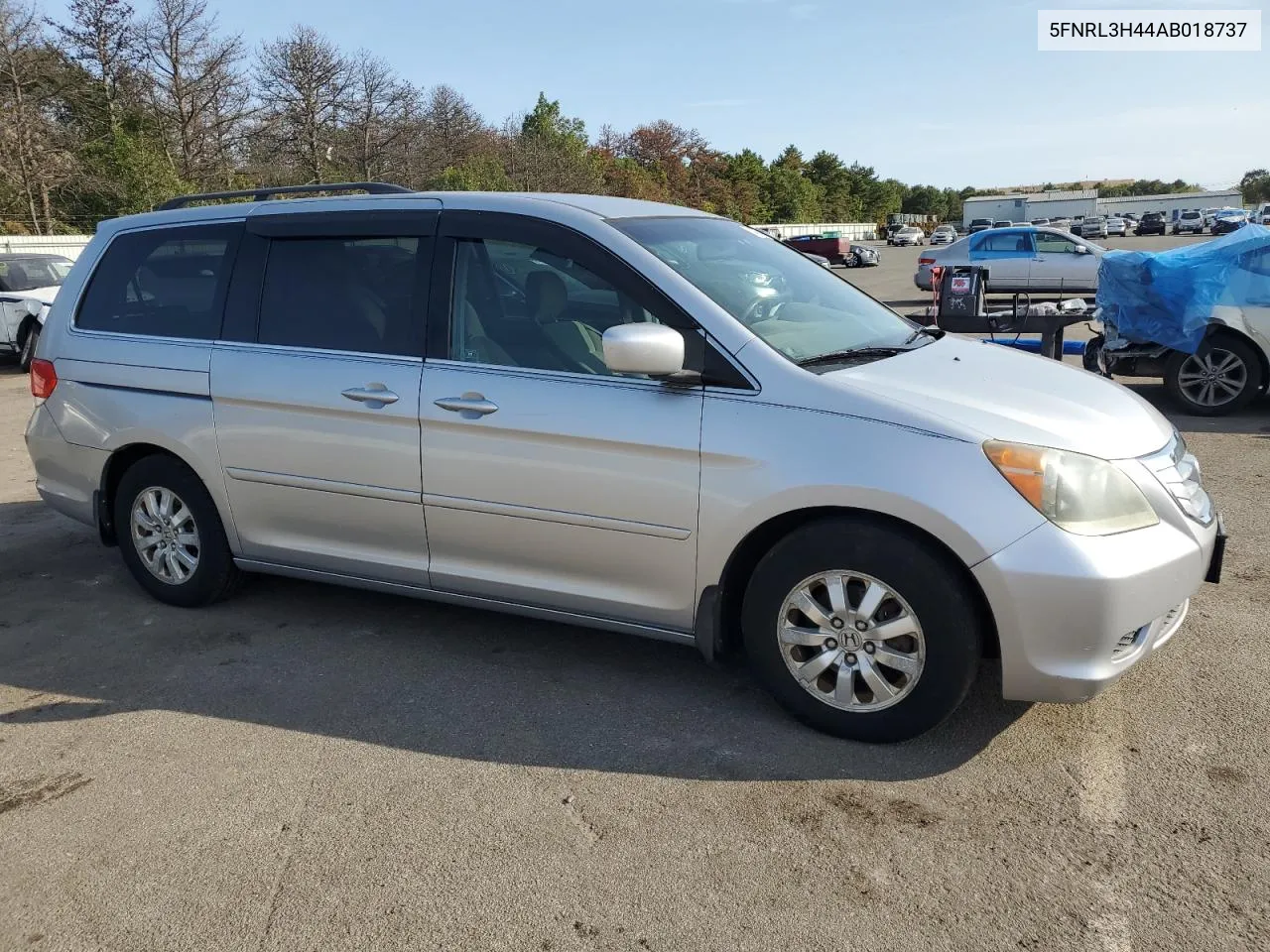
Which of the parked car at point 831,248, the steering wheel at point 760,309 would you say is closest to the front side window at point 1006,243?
the steering wheel at point 760,309

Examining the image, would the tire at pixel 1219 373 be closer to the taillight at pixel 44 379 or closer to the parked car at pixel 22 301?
the taillight at pixel 44 379

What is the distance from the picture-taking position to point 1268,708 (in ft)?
12.1

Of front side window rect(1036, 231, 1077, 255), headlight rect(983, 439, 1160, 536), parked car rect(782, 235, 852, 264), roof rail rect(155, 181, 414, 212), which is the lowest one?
headlight rect(983, 439, 1160, 536)

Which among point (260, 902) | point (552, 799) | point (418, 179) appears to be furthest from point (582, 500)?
point (418, 179)

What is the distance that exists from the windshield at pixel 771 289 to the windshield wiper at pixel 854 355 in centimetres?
3

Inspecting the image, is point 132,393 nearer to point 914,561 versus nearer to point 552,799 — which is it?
point 552,799

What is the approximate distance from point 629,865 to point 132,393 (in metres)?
3.34

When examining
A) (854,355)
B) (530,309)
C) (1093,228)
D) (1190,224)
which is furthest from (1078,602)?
(1190,224)

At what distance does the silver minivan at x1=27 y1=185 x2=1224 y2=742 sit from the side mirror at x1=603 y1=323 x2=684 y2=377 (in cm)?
1

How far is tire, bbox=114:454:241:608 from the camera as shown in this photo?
189 inches

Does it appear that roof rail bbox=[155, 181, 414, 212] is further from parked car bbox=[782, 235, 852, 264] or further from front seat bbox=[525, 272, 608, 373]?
parked car bbox=[782, 235, 852, 264]

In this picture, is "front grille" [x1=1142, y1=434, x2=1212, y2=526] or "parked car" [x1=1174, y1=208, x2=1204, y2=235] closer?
"front grille" [x1=1142, y1=434, x2=1212, y2=526]

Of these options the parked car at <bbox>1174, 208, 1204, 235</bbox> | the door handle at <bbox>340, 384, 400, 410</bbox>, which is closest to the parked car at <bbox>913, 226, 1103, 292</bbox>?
the door handle at <bbox>340, 384, 400, 410</bbox>

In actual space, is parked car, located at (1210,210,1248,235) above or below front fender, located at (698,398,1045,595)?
above
